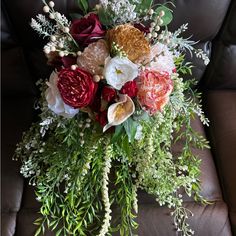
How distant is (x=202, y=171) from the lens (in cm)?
107

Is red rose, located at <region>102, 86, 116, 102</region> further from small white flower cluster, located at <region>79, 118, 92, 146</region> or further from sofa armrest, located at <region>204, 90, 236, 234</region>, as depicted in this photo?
sofa armrest, located at <region>204, 90, 236, 234</region>

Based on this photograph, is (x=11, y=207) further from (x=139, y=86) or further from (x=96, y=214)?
(x=139, y=86)

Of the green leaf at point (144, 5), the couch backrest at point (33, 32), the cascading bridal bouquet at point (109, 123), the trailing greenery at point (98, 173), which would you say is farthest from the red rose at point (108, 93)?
the couch backrest at point (33, 32)

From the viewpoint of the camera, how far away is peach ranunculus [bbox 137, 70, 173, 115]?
2.62ft

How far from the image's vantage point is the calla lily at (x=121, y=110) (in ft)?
2.62

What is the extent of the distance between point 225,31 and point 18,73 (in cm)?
68

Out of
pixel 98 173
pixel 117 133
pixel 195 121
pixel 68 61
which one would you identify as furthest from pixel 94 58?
pixel 195 121

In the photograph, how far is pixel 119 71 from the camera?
77 cm

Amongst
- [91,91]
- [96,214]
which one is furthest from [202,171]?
[91,91]

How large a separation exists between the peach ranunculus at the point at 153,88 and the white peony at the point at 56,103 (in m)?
0.16

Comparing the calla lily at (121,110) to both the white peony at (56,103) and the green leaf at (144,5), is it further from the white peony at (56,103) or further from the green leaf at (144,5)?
the green leaf at (144,5)

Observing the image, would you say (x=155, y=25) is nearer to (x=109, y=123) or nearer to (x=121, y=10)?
(x=121, y=10)

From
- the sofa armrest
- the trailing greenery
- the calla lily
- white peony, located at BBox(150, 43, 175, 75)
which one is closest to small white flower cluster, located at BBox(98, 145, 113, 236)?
the trailing greenery

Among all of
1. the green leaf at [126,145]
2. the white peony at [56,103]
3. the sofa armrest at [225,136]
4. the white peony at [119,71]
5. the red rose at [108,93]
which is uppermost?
the white peony at [119,71]
